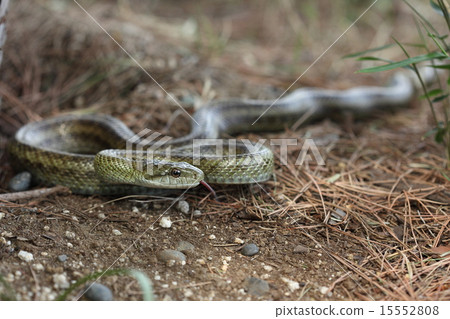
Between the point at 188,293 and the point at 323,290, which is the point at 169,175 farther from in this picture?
the point at 323,290

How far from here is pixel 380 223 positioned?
13.0 feet

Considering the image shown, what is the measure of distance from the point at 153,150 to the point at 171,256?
67.0 inches

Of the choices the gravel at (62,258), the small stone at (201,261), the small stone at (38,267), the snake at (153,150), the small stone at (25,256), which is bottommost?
the small stone at (201,261)

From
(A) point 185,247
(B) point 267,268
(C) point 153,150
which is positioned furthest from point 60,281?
(C) point 153,150

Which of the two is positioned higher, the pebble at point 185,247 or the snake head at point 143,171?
the snake head at point 143,171

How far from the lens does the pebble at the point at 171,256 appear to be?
3400 millimetres

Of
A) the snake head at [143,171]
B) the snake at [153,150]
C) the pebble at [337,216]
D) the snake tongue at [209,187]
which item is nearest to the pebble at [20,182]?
the snake at [153,150]

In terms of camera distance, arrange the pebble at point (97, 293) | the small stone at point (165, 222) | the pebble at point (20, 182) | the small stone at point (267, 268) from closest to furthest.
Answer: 1. the pebble at point (97, 293)
2. the small stone at point (267, 268)
3. the small stone at point (165, 222)
4. the pebble at point (20, 182)

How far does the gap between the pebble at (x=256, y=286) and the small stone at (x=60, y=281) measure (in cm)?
131

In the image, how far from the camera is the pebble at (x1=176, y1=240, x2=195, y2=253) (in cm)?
355

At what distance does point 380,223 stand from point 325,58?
19.6 ft

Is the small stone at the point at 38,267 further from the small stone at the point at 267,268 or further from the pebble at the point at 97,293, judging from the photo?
the small stone at the point at 267,268

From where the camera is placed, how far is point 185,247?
3602mm

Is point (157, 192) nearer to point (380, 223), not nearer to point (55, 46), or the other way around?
point (380, 223)
